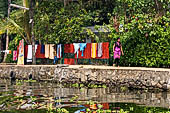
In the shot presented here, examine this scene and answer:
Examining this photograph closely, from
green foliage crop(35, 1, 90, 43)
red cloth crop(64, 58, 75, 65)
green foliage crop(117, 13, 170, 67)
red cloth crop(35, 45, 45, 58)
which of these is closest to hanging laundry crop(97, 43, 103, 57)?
green foliage crop(117, 13, 170, 67)

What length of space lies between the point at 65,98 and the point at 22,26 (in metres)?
10.9

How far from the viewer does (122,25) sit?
57.7 feet

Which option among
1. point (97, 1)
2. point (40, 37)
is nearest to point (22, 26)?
point (40, 37)

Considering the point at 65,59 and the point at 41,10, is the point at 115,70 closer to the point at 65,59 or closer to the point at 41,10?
the point at 65,59

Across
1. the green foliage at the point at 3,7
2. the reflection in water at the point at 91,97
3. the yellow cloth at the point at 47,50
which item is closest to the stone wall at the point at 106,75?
the reflection in water at the point at 91,97

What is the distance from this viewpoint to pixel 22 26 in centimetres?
2119

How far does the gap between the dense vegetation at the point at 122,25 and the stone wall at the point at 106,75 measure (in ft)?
4.91

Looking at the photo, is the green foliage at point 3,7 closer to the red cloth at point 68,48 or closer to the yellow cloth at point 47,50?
the yellow cloth at point 47,50

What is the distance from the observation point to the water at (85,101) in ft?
30.9

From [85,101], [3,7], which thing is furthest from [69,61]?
[3,7]

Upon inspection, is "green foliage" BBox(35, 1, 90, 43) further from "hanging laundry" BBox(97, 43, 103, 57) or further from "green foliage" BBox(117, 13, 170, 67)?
"green foliage" BBox(117, 13, 170, 67)

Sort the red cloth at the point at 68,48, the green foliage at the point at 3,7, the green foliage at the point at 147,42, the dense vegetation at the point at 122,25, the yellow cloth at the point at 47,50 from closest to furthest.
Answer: the green foliage at the point at 147,42 < the dense vegetation at the point at 122,25 < the red cloth at the point at 68,48 < the yellow cloth at the point at 47,50 < the green foliage at the point at 3,7

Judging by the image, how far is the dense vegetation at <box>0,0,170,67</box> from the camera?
49.1ft

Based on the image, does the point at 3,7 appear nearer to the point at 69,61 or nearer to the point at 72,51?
the point at 69,61
